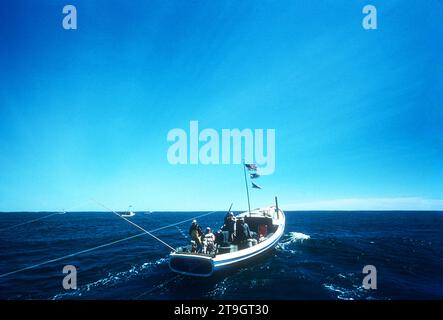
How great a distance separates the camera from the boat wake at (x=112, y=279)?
1220 centimetres

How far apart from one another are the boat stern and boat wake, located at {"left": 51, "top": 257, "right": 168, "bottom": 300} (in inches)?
157

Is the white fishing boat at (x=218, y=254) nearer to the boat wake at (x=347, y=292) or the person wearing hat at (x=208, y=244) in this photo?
the person wearing hat at (x=208, y=244)

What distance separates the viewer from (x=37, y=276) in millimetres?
15508

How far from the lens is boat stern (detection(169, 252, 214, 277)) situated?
501 inches

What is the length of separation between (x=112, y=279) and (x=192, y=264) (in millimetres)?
5875

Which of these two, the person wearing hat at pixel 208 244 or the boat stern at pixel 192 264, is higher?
the person wearing hat at pixel 208 244

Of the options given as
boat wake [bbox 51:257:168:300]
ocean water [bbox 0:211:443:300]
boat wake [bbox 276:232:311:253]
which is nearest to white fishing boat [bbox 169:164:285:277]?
ocean water [bbox 0:211:443:300]

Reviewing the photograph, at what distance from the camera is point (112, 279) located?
1446cm

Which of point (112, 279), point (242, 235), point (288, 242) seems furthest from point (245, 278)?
point (288, 242)

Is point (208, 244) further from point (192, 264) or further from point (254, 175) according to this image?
point (254, 175)

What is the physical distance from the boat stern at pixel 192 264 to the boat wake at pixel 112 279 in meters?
3.98

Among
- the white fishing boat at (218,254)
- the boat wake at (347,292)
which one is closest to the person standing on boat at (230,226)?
the white fishing boat at (218,254)
